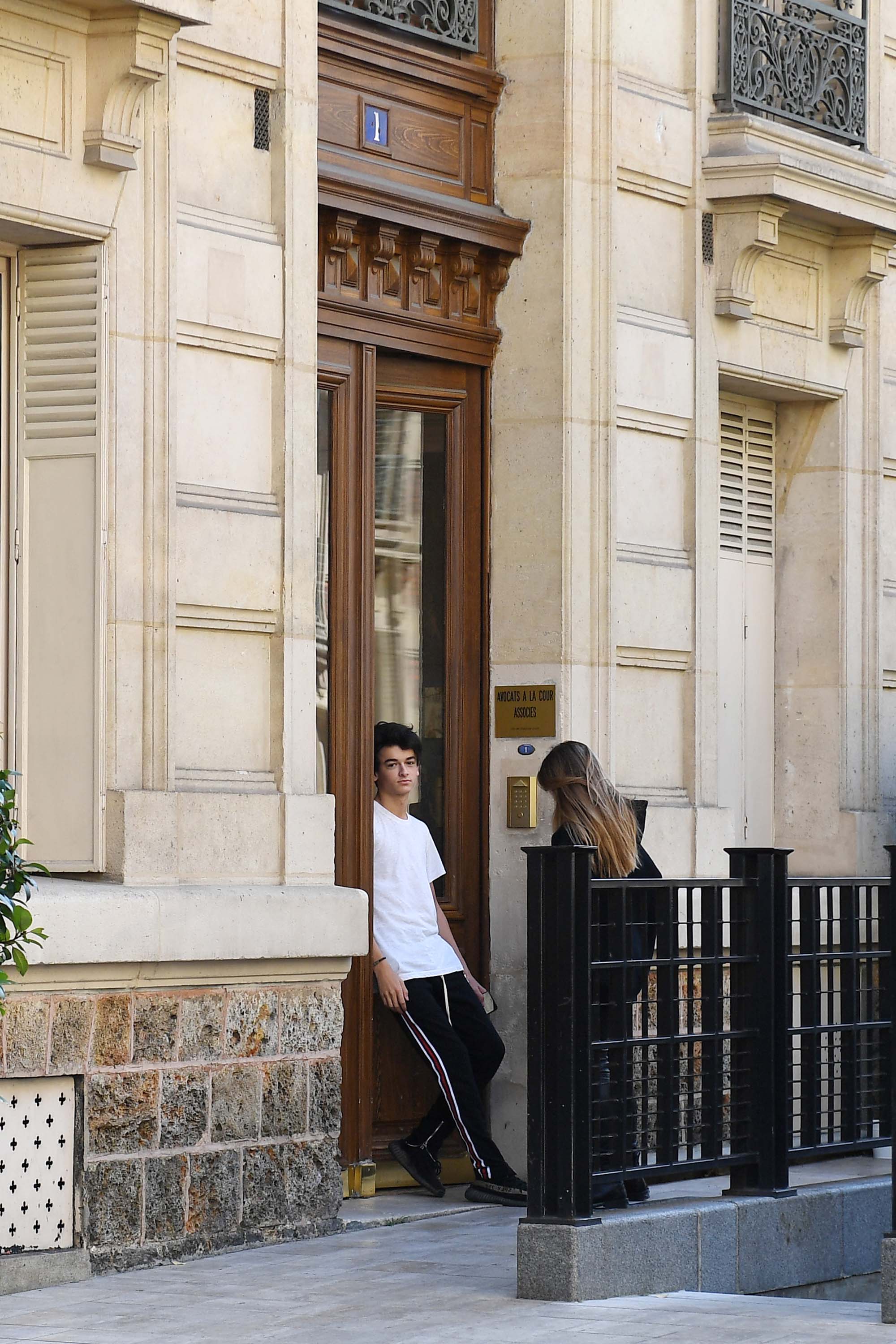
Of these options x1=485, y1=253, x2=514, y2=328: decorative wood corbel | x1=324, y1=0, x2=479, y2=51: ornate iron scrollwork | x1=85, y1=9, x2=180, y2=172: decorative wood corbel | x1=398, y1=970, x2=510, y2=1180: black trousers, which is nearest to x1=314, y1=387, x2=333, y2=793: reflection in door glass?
x1=398, y1=970, x2=510, y2=1180: black trousers

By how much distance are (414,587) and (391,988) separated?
1.97 m

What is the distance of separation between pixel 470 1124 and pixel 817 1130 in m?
1.80

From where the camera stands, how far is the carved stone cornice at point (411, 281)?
1058cm

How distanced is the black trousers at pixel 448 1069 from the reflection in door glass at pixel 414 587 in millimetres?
910

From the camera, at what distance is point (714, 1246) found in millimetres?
8562

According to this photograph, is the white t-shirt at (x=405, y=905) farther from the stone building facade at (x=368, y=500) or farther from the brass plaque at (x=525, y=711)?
the brass plaque at (x=525, y=711)

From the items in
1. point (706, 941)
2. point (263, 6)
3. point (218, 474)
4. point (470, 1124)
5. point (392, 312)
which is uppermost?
point (263, 6)

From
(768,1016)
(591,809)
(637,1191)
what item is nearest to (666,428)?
(591,809)

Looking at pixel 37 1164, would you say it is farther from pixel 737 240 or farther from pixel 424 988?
pixel 737 240

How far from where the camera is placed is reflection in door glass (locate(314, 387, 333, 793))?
10.4 m

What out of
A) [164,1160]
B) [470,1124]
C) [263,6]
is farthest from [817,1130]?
[263,6]

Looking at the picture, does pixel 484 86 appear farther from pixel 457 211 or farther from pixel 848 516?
pixel 848 516

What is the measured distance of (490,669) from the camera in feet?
37.5

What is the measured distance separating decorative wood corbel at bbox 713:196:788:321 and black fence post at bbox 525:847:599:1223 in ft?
16.7
